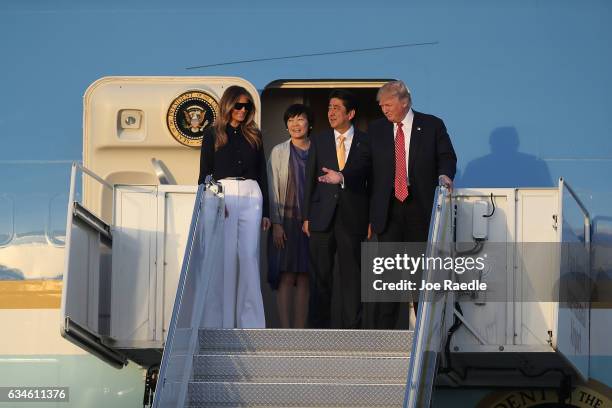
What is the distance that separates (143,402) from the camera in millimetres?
10320

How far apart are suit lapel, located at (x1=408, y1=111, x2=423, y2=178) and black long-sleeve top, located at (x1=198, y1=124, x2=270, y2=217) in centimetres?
106

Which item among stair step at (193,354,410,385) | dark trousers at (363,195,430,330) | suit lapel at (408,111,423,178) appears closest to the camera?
stair step at (193,354,410,385)

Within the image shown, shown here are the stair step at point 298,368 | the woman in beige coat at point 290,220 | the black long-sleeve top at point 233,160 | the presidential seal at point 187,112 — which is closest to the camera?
the stair step at point 298,368

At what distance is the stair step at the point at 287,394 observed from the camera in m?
8.69

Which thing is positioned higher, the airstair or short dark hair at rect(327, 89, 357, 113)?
short dark hair at rect(327, 89, 357, 113)

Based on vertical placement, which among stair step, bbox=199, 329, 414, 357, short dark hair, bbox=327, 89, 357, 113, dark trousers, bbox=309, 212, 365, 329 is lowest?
stair step, bbox=199, 329, 414, 357

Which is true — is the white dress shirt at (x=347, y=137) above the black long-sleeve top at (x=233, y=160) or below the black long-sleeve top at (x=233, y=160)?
above

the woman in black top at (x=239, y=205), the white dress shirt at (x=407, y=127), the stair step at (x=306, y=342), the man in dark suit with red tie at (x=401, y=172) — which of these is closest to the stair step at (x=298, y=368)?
the stair step at (x=306, y=342)

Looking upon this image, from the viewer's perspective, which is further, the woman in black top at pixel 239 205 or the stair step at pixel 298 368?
the woman in black top at pixel 239 205

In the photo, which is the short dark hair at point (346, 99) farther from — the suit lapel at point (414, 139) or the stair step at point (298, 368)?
the stair step at point (298, 368)

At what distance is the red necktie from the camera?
9.53m

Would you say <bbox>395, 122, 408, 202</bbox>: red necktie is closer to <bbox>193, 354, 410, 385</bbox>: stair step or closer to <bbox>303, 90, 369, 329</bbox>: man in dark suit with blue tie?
<bbox>303, 90, 369, 329</bbox>: man in dark suit with blue tie

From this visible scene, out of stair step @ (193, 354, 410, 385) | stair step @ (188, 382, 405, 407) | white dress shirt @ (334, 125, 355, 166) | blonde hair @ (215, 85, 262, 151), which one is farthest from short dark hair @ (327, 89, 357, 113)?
stair step @ (188, 382, 405, 407)

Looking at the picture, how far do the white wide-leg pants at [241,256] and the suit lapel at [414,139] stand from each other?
1117 mm
